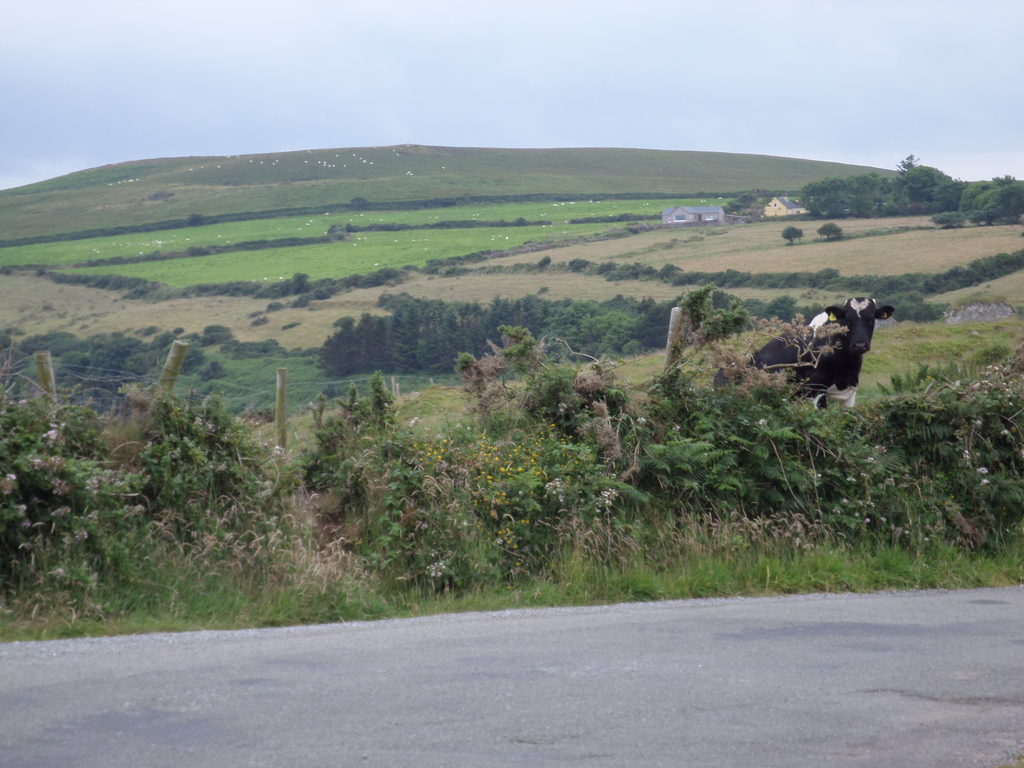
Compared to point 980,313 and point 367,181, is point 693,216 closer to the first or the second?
point 980,313

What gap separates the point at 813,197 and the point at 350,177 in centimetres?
7288

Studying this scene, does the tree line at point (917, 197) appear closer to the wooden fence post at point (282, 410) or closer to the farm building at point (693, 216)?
the farm building at point (693, 216)

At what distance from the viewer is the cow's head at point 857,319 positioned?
579 inches

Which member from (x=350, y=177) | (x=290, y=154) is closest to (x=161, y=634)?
(x=350, y=177)

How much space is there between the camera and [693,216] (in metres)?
78.9

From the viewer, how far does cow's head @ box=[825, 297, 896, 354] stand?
14.7 meters

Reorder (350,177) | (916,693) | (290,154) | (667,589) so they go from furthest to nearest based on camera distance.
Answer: (290,154) < (350,177) < (667,589) < (916,693)

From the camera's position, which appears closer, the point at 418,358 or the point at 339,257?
the point at 418,358

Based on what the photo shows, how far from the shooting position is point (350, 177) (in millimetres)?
126188

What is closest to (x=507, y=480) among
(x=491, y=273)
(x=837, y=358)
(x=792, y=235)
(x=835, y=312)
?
(x=837, y=358)

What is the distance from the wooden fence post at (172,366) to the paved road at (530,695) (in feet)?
11.1

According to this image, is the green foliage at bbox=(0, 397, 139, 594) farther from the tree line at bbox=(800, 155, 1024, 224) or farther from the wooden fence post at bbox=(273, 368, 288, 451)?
the tree line at bbox=(800, 155, 1024, 224)

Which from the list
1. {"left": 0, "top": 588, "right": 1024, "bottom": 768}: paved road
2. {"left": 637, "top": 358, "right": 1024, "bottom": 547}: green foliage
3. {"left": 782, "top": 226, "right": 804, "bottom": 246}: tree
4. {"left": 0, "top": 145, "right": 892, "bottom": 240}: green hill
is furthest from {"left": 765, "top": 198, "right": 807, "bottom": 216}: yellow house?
{"left": 0, "top": 588, "right": 1024, "bottom": 768}: paved road

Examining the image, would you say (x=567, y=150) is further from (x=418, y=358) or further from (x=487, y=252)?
(x=418, y=358)
